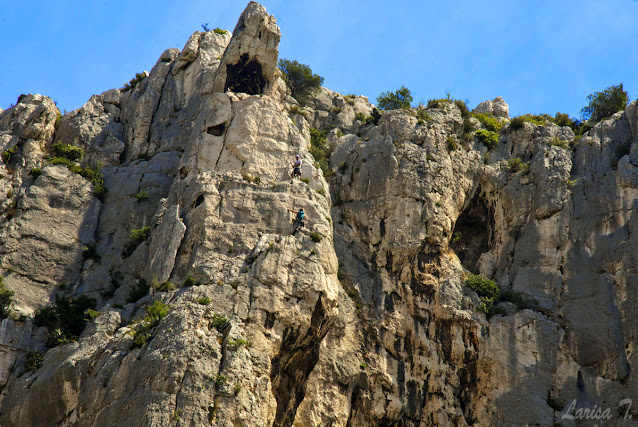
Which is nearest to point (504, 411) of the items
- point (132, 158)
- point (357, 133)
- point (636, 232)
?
point (636, 232)

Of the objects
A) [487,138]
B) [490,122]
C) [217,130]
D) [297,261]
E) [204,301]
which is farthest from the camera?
[490,122]

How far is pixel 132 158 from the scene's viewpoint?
2007 inches

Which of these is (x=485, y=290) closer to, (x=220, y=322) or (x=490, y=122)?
(x=490, y=122)

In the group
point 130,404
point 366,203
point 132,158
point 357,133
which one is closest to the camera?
point 130,404

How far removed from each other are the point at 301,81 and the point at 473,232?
20.0m

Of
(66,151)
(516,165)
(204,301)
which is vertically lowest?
(204,301)

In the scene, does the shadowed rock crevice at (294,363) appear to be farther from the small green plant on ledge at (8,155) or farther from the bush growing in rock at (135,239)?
the small green plant on ledge at (8,155)

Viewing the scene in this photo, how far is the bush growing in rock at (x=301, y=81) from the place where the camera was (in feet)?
200

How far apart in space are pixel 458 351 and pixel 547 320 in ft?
18.5

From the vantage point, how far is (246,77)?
168 feet

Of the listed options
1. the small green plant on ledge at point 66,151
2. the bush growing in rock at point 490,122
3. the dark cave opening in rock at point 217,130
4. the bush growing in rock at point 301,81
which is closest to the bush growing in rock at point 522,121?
the bush growing in rock at point 490,122

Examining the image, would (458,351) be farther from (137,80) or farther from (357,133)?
(137,80)

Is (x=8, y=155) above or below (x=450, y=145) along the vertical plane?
below

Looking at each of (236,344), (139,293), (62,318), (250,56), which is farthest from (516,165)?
(62,318)
